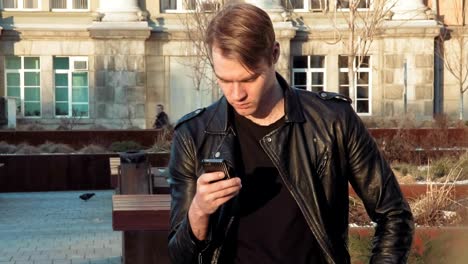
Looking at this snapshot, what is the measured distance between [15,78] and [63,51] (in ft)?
7.42

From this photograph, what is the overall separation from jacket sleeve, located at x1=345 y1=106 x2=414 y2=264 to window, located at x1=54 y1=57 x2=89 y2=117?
3393 centimetres

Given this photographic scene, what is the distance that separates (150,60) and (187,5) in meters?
2.45

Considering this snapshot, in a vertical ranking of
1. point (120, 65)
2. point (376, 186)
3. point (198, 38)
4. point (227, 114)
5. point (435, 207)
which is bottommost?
point (435, 207)

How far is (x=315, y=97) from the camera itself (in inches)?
129

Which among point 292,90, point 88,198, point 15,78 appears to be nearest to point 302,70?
point 15,78

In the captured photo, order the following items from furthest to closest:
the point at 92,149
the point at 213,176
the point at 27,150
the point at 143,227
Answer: the point at 92,149 → the point at 27,150 → the point at 143,227 → the point at 213,176

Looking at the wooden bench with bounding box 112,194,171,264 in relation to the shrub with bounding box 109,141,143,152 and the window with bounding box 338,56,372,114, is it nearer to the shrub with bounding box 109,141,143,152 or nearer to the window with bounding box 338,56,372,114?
the shrub with bounding box 109,141,143,152

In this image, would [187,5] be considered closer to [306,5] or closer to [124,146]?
[306,5]

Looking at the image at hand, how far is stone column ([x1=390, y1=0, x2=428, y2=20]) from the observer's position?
36750mm

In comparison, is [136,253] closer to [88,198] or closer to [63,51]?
[88,198]

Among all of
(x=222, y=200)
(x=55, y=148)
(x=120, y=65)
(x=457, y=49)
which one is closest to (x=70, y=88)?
(x=120, y=65)

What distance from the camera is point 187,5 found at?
36.5 metres

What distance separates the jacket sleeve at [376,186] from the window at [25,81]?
3428 cm

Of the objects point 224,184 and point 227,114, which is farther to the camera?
point 227,114
